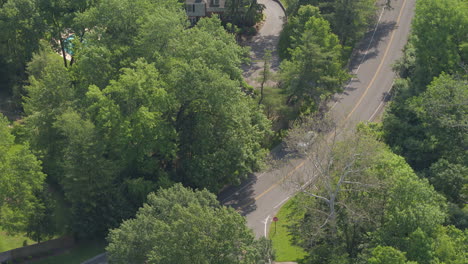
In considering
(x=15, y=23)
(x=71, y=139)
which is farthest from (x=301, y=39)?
(x=15, y=23)

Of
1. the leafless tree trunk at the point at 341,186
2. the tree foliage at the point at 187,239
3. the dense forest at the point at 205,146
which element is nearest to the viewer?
the tree foliage at the point at 187,239

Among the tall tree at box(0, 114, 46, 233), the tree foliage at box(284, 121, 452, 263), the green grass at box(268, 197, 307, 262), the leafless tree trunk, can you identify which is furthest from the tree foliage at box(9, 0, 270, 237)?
the tree foliage at box(284, 121, 452, 263)

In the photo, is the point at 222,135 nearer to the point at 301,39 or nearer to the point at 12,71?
the point at 301,39

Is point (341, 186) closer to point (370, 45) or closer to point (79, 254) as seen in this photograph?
point (79, 254)

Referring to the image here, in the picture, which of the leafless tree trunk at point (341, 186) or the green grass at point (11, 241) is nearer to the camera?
the leafless tree trunk at point (341, 186)

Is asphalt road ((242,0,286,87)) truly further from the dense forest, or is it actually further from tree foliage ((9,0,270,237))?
tree foliage ((9,0,270,237))

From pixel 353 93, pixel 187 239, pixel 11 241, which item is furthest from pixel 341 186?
pixel 11 241

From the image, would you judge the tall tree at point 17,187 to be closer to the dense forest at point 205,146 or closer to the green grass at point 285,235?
the dense forest at point 205,146

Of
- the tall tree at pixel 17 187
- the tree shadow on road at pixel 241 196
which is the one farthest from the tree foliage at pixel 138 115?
the tall tree at pixel 17 187
